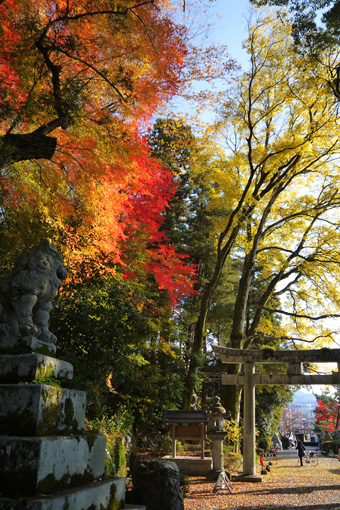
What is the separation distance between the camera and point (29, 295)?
3676mm

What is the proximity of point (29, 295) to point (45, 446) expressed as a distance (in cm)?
140

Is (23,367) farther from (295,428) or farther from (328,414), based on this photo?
(295,428)

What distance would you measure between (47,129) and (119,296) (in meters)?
3.29

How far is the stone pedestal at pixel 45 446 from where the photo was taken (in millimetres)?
2752

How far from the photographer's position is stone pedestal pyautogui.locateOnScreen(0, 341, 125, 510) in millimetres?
2752

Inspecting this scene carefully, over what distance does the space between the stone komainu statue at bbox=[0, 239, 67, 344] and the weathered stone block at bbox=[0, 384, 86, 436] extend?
609mm

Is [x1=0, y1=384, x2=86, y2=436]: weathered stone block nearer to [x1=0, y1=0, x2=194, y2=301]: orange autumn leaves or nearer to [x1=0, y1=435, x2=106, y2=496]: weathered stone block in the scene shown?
[x1=0, y1=435, x2=106, y2=496]: weathered stone block

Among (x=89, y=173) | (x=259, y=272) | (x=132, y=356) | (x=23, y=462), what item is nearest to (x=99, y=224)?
(x=89, y=173)

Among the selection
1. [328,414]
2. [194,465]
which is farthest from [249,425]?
[328,414]

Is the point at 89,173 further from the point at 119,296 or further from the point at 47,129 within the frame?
the point at 119,296

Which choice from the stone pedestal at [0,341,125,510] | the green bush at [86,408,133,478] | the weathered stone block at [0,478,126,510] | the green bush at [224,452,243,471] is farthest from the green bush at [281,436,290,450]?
Result: the stone pedestal at [0,341,125,510]

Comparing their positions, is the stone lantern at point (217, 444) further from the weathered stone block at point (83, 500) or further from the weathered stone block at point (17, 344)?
the weathered stone block at point (17, 344)

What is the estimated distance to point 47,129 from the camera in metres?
6.46

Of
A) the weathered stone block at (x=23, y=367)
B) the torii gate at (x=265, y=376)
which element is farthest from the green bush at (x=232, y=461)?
the weathered stone block at (x=23, y=367)
